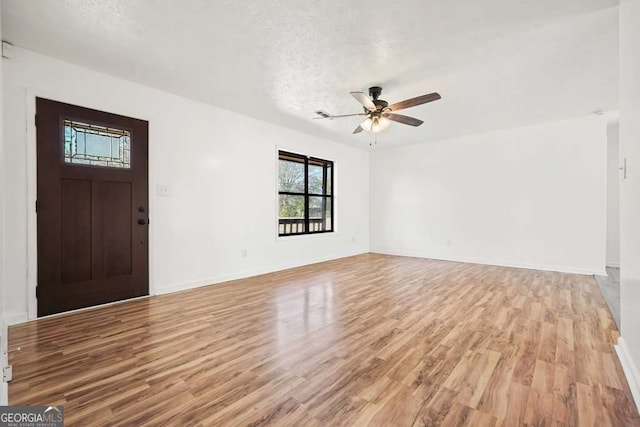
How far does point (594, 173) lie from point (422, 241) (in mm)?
3208

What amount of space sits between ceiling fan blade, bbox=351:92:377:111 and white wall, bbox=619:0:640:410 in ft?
6.68

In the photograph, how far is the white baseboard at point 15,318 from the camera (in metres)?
2.72

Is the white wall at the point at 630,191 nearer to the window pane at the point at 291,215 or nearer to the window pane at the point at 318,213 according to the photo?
the window pane at the point at 291,215

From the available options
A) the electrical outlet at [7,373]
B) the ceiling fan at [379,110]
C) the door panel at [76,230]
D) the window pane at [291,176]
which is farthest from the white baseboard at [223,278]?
the ceiling fan at [379,110]

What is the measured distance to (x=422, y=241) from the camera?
681 cm

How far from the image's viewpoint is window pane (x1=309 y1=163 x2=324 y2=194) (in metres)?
6.36

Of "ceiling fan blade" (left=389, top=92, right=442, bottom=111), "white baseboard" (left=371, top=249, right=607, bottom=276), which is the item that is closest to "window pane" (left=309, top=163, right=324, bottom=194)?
"white baseboard" (left=371, top=249, right=607, bottom=276)

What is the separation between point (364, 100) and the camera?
11.0 feet

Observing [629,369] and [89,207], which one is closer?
[629,369]

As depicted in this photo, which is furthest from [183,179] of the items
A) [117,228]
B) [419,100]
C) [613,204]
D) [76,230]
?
[613,204]

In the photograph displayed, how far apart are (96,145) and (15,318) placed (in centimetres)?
187

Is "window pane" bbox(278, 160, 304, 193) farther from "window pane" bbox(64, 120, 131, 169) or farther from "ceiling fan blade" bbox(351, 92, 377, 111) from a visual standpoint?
"window pane" bbox(64, 120, 131, 169)

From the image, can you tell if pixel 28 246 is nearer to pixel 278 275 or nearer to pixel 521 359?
pixel 278 275

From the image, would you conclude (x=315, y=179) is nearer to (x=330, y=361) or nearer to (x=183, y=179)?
(x=183, y=179)
